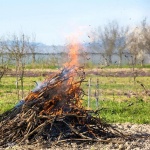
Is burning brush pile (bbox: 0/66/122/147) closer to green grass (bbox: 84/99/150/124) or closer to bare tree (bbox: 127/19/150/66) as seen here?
green grass (bbox: 84/99/150/124)

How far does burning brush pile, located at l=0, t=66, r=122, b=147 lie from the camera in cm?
848

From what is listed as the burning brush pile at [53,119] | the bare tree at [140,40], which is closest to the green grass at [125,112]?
the burning brush pile at [53,119]

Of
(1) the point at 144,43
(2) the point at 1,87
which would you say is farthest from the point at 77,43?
(1) the point at 144,43

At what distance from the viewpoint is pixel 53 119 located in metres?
8.45

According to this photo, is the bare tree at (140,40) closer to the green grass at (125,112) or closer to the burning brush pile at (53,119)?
the green grass at (125,112)

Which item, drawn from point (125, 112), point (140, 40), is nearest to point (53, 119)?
point (125, 112)

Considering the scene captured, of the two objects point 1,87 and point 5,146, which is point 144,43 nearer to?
point 1,87

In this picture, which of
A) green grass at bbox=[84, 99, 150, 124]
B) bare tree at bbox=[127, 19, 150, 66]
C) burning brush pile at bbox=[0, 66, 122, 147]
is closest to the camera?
burning brush pile at bbox=[0, 66, 122, 147]

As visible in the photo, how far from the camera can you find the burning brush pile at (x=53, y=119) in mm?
8484

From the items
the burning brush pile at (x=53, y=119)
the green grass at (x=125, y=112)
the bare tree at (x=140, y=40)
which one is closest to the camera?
the burning brush pile at (x=53, y=119)

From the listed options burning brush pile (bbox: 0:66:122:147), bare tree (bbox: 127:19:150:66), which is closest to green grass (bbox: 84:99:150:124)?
burning brush pile (bbox: 0:66:122:147)

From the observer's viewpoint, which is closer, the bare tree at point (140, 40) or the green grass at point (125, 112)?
the green grass at point (125, 112)

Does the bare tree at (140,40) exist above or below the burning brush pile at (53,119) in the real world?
above

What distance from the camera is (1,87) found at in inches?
949
